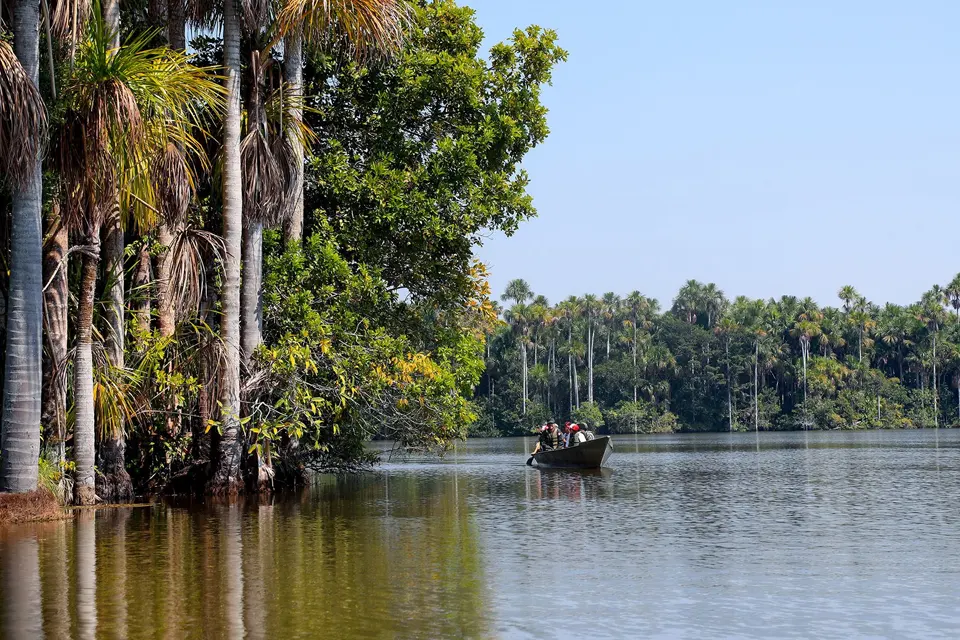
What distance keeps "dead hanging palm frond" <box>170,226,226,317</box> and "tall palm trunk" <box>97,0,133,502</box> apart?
138 cm

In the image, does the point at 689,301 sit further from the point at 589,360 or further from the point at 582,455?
the point at 582,455

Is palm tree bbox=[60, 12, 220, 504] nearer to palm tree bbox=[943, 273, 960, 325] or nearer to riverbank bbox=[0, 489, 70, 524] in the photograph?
riverbank bbox=[0, 489, 70, 524]

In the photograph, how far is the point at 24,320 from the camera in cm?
2070

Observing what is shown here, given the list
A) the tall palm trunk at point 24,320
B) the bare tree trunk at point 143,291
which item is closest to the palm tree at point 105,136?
the tall palm trunk at point 24,320

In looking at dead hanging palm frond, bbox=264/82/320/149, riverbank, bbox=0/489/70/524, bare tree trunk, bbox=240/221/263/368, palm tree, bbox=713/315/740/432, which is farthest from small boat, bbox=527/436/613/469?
palm tree, bbox=713/315/740/432

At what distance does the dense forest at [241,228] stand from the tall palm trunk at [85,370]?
46 mm

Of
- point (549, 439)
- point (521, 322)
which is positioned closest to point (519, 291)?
point (521, 322)

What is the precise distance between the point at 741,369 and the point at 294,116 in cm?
10648

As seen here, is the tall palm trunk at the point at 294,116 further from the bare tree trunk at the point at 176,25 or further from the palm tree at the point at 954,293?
the palm tree at the point at 954,293

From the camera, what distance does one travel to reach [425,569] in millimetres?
16828

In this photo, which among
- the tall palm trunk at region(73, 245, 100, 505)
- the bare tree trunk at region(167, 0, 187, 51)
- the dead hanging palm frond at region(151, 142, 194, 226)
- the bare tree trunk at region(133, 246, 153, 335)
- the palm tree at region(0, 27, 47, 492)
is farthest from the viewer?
the bare tree trunk at region(167, 0, 187, 51)

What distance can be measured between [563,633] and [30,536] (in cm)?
1092

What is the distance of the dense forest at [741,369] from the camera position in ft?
417

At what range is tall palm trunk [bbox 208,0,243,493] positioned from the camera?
27.4 meters
